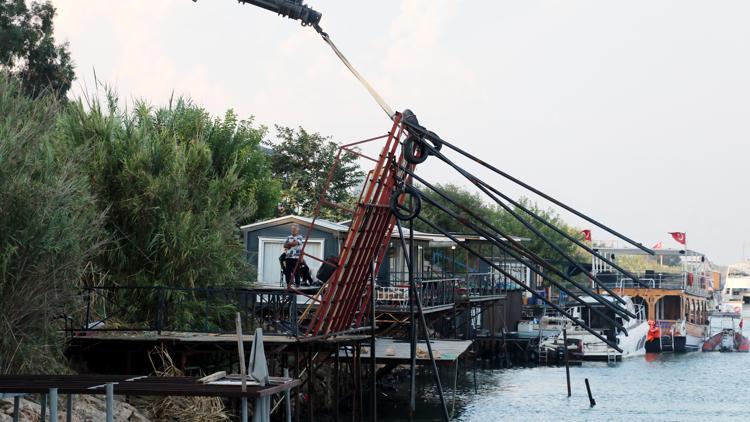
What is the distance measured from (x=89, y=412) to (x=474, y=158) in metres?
8.97

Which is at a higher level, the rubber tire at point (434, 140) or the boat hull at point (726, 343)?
the rubber tire at point (434, 140)

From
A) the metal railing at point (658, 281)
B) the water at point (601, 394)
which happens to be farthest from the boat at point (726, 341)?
the water at point (601, 394)

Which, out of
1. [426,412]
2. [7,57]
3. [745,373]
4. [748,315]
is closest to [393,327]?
[426,412]

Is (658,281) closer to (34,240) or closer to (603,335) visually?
(603,335)

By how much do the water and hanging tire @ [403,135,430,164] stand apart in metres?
12.6

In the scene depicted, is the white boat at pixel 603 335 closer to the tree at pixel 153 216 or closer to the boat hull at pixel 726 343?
the boat hull at pixel 726 343

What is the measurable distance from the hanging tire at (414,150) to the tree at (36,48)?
26.0 meters

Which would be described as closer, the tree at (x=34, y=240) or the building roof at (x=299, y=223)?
the tree at (x=34, y=240)

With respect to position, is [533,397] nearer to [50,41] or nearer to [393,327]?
[393,327]

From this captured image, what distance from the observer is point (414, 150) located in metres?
25.8

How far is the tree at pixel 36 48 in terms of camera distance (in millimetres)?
47312

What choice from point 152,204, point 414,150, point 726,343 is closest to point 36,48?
point 152,204

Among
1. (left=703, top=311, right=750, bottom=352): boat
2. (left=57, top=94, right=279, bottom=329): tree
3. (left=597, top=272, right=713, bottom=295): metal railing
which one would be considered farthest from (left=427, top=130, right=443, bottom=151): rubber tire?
(left=703, top=311, right=750, bottom=352): boat

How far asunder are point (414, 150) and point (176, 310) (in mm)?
7683
